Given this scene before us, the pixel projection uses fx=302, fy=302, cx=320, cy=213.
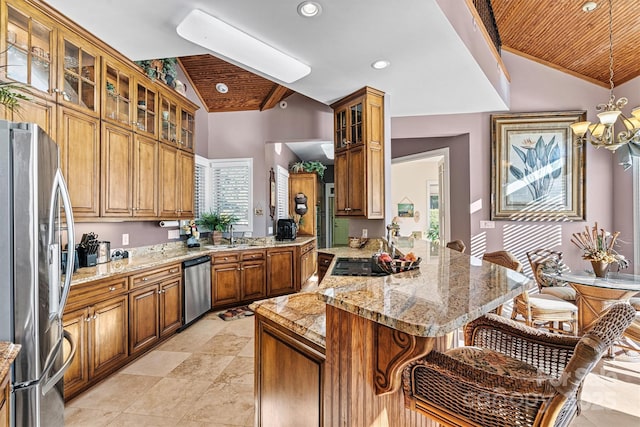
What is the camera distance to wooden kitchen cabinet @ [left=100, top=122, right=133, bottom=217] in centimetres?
267

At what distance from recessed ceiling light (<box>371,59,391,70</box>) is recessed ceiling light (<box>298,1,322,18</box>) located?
0.91m

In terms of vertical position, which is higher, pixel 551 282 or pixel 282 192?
pixel 282 192

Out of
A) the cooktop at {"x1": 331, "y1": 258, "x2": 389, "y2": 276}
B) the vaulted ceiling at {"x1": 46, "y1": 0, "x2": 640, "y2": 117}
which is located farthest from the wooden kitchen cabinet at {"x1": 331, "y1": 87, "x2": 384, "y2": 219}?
the cooktop at {"x1": 331, "y1": 258, "x2": 389, "y2": 276}

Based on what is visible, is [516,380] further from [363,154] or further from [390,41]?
[363,154]

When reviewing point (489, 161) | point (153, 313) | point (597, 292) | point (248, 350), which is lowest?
point (248, 350)

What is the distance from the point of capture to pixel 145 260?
316 centimetres

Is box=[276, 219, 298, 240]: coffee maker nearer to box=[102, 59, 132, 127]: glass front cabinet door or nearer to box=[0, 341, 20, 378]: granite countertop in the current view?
box=[102, 59, 132, 127]: glass front cabinet door

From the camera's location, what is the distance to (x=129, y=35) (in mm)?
2428

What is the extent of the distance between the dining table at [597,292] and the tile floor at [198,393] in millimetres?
443

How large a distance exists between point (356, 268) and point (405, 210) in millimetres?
6506

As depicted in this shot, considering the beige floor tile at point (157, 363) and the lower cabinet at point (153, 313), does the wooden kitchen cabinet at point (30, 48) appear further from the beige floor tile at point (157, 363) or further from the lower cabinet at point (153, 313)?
the beige floor tile at point (157, 363)

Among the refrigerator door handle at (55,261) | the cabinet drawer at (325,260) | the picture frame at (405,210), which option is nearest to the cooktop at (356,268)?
the cabinet drawer at (325,260)

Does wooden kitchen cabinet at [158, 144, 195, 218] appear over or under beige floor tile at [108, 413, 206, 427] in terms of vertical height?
over

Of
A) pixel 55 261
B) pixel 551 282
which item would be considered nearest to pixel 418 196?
pixel 551 282
